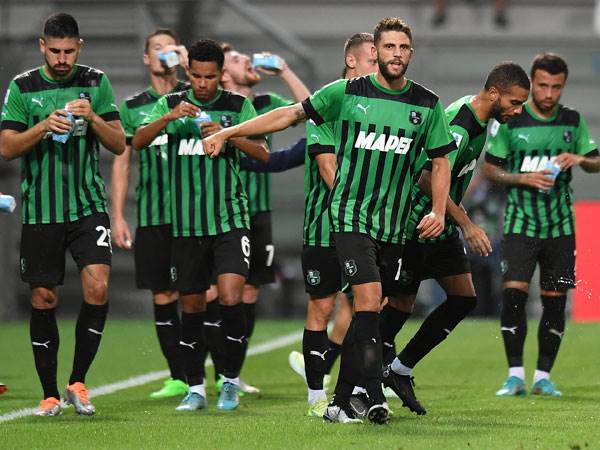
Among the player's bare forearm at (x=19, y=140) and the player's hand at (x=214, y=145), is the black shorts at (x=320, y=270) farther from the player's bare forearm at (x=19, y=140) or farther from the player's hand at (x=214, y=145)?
the player's bare forearm at (x=19, y=140)

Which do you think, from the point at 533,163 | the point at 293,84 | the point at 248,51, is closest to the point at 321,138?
the point at 293,84

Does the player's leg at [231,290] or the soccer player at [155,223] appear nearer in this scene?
the player's leg at [231,290]

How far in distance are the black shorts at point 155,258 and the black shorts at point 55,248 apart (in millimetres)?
1422

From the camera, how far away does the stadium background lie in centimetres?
1811

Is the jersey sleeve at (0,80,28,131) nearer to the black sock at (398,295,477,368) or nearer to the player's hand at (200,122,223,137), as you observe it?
the player's hand at (200,122,223,137)

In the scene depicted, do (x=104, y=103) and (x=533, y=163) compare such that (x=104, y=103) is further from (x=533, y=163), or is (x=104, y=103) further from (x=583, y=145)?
(x=583, y=145)

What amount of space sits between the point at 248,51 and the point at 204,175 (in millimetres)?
10198

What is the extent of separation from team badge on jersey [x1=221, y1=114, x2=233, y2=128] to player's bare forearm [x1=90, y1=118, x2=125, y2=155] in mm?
728

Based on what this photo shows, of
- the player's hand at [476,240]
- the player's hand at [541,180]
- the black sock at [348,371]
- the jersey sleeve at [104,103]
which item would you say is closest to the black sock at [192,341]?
the jersey sleeve at [104,103]

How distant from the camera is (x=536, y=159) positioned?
9.51 metres

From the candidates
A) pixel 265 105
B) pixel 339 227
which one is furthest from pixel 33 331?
pixel 265 105

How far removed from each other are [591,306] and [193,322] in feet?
28.3

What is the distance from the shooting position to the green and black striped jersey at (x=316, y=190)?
26.1 feet

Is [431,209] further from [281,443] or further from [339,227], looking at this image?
[281,443]
